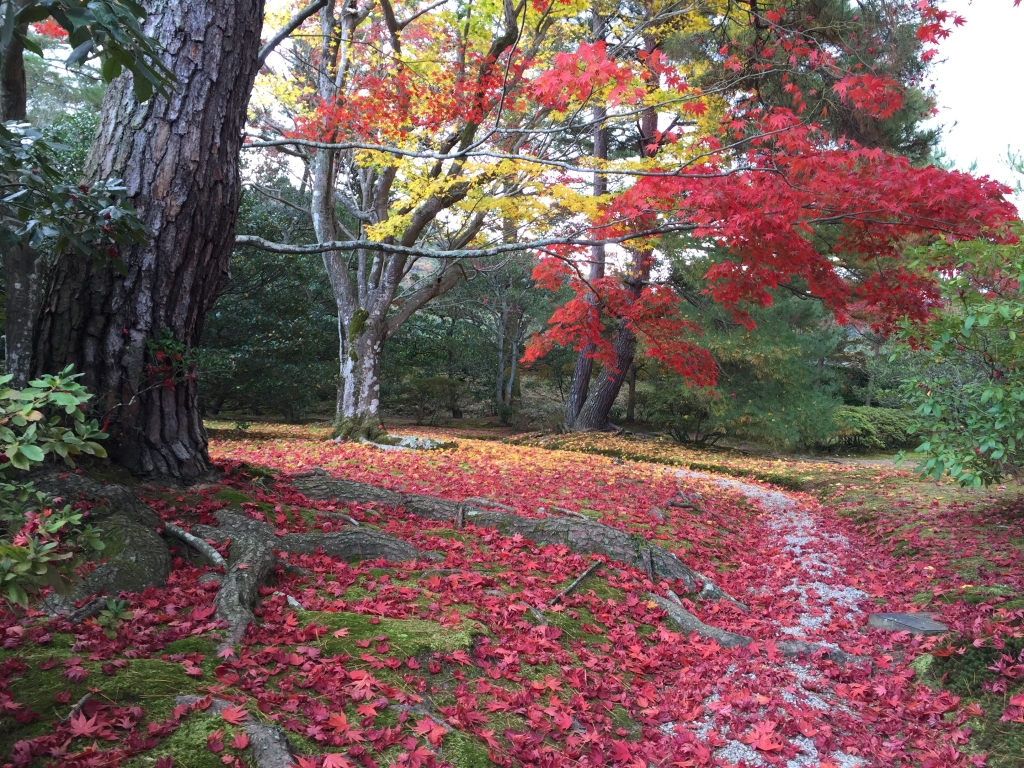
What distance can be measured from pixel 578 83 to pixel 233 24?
340 centimetres

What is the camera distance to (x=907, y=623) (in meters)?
3.86

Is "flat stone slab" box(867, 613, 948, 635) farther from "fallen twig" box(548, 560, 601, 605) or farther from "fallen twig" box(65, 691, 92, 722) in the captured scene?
"fallen twig" box(65, 691, 92, 722)

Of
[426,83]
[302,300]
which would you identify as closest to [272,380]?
[302,300]

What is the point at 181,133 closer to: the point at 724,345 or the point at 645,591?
the point at 645,591

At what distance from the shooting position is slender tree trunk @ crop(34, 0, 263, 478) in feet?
11.1

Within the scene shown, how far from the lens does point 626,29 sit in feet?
32.4

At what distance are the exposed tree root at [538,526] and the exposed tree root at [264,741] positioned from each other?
2.69 m

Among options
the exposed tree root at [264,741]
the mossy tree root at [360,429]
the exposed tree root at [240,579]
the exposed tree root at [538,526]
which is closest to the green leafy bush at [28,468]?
the exposed tree root at [264,741]

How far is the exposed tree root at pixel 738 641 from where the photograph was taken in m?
3.66

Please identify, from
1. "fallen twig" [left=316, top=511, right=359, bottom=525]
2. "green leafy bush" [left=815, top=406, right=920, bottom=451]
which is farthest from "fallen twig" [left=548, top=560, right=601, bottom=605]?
"green leafy bush" [left=815, top=406, right=920, bottom=451]

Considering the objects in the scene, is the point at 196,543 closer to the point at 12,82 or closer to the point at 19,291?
the point at 19,291

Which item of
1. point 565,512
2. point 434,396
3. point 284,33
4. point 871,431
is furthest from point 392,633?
point 434,396

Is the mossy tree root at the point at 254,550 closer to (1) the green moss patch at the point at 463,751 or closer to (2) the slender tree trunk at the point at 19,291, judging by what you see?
(1) the green moss patch at the point at 463,751

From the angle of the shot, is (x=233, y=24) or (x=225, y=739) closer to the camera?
(x=225, y=739)
